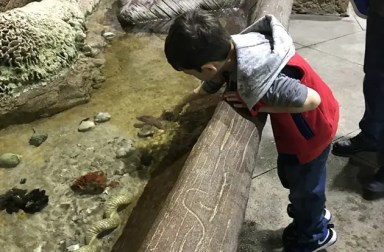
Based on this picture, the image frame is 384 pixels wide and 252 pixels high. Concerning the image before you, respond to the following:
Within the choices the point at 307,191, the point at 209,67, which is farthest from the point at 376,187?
the point at 209,67

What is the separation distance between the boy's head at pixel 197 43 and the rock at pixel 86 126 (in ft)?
4.11

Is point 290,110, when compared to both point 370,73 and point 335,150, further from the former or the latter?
point 335,150

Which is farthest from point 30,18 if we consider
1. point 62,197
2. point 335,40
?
point 335,40

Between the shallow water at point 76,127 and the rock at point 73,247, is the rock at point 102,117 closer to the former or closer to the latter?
the shallow water at point 76,127

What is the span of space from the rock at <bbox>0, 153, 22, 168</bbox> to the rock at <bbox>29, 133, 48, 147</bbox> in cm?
15

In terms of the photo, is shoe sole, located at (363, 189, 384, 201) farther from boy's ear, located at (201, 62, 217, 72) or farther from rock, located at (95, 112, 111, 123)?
rock, located at (95, 112, 111, 123)

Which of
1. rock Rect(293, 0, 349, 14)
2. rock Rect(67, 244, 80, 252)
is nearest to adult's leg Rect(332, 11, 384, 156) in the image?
rock Rect(67, 244, 80, 252)

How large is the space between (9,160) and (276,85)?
155 centimetres

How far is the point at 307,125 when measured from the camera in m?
1.82

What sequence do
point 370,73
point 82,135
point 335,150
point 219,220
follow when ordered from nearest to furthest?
point 219,220 < point 370,73 < point 82,135 < point 335,150

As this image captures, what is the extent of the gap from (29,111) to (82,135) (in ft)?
1.47

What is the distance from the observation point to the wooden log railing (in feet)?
4.33

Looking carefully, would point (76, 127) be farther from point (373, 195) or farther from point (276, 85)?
point (373, 195)

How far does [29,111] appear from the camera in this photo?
2.93 meters
